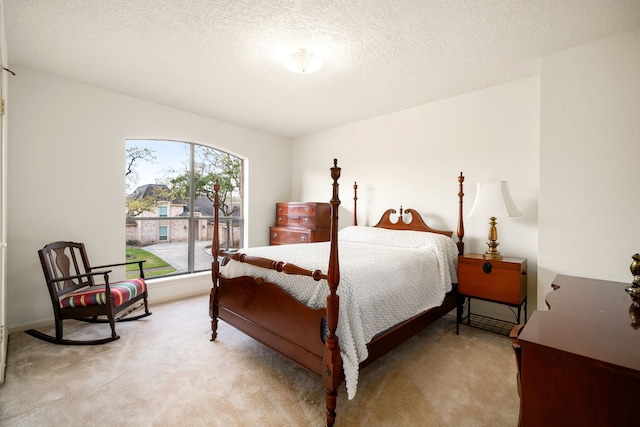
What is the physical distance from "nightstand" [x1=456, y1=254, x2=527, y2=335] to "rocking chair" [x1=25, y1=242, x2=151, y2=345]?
3.24 meters

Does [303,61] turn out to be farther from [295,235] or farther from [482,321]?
[482,321]

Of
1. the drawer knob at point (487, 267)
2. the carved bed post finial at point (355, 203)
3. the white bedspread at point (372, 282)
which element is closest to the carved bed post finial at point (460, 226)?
the white bedspread at point (372, 282)

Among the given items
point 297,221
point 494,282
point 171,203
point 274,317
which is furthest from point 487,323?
point 171,203

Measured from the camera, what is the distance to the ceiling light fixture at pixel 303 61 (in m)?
2.39

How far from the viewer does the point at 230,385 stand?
6.37 ft

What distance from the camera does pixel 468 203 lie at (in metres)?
3.28

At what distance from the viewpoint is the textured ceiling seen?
1.95 metres

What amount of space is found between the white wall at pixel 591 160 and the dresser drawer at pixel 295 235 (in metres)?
2.63

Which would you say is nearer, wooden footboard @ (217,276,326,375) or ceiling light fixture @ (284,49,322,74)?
wooden footboard @ (217,276,326,375)

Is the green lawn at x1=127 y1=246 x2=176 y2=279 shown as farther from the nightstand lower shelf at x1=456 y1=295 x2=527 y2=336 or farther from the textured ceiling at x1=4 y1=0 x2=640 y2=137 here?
the nightstand lower shelf at x1=456 y1=295 x2=527 y2=336

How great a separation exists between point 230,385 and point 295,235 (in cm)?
266

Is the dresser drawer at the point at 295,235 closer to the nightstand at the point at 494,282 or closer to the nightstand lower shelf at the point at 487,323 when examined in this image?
the nightstand at the point at 494,282

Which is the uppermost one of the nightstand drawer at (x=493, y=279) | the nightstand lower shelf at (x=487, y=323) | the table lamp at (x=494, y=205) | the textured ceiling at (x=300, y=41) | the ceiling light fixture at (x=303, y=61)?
the textured ceiling at (x=300, y=41)

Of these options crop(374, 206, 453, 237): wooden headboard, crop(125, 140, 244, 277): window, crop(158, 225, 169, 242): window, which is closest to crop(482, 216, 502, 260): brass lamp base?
crop(374, 206, 453, 237): wooden headboard
